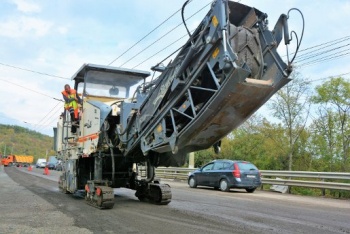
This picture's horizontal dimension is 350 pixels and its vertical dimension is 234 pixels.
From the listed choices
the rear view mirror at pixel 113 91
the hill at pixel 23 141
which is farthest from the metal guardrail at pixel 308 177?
the hill at pixel 23 141

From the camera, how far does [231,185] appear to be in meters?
16.5

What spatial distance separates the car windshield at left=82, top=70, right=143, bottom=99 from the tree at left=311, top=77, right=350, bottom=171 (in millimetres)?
21796

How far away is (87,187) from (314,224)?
5.44 m

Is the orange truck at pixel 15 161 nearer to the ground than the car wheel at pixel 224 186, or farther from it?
farther from it

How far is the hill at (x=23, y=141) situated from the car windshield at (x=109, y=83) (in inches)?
5028

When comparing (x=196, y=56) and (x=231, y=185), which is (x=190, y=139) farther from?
(x=231, y=185)

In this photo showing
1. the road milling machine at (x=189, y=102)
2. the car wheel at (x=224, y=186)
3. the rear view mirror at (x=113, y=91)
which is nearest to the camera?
the road milling machine at (x=189, y=102)

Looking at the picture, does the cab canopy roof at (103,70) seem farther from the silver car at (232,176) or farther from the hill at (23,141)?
the hill at (23,141)

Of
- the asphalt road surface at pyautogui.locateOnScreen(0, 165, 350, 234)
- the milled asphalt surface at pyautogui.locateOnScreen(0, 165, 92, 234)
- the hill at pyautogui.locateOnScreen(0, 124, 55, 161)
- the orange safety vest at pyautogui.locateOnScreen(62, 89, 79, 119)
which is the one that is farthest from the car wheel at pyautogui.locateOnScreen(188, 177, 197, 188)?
the hill at pyautogui.locateOnScreen(0, 124, 55, 161)

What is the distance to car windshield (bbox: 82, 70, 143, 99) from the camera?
10578 millimetres

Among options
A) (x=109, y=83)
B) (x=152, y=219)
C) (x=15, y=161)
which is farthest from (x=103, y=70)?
(x=15, y=161)

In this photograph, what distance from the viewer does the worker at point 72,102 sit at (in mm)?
10719

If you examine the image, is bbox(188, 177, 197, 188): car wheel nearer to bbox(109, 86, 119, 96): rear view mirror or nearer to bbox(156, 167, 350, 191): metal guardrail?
bbox(156, 167, 350, 191): metal guardrail

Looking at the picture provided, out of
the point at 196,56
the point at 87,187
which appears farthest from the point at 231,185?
the point at 196,56
